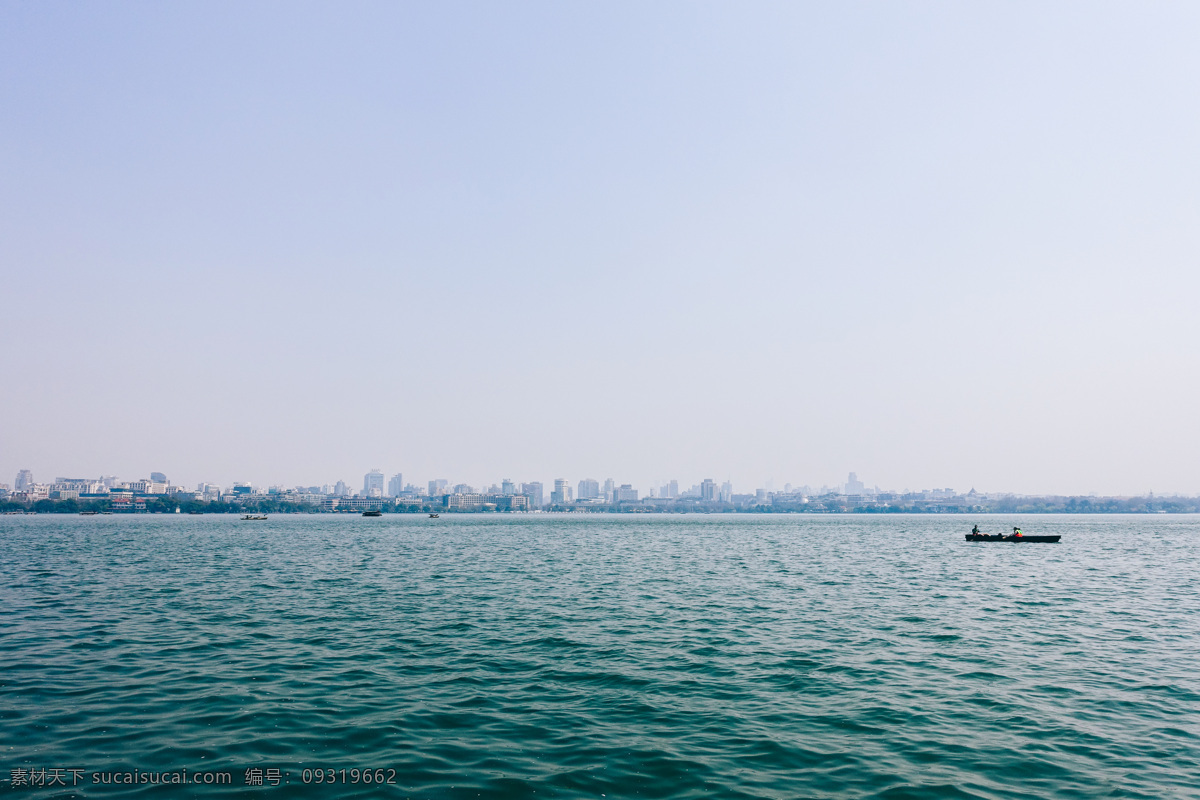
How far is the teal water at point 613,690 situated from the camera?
14.7m

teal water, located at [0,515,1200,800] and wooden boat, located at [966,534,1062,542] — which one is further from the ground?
teal water, located at [0,515,1200,800]

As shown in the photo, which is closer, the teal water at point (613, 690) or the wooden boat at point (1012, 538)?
the teal water at point (613, 690)

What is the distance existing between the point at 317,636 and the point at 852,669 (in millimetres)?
21288

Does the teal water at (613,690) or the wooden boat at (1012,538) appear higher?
the teal water at (613,690)

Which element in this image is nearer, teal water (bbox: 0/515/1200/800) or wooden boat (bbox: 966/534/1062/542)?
teal water (bbox: 0/515/1200/800)

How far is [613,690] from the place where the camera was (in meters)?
21.2

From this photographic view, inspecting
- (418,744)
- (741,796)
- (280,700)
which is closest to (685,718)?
(741,796)

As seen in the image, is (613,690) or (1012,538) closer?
(613,690)

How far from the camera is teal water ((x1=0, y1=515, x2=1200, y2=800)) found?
1474cm

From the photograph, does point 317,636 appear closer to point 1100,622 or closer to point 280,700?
point 280,700

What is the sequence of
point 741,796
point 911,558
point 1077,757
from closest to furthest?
point 741,796 → point 1077,757 → point 911,558

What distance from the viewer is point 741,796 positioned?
44.1 ft

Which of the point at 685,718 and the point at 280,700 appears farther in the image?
the point at 280,700

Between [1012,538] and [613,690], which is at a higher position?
[613,690]
